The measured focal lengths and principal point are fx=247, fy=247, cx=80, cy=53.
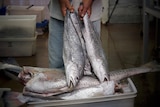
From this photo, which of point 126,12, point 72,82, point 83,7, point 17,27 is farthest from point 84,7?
point 126,12

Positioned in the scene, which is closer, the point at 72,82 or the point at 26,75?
the point at 72,82

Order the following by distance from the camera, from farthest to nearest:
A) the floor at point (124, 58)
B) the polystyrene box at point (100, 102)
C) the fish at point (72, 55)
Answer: the floor at point (124, 58), the fish at point (72, 55), the polystyrene box at point (100, 102)

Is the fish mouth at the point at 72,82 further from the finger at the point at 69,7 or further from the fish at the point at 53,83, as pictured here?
the finger at the point at 69,7

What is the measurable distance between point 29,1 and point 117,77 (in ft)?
14.3

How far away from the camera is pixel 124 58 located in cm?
291

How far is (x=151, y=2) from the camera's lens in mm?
2129

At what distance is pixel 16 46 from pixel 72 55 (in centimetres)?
214

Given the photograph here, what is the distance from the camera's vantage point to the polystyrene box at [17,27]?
9.74ft

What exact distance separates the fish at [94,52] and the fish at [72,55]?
4 cm

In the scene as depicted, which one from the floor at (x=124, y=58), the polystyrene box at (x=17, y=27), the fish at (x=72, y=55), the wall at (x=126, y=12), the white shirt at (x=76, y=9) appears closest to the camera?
the fish at (x=72, y=55)

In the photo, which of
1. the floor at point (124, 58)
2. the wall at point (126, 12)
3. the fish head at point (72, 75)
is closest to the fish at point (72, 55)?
the fish head at point (72, 75)

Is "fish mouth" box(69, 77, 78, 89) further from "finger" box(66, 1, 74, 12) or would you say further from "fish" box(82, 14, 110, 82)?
"finger" box(66, 1, 74, 12)

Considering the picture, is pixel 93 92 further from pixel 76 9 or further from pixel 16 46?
pixel 16 46

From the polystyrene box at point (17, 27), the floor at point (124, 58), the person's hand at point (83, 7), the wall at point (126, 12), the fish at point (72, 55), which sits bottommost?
the wall at point (126, 12)
